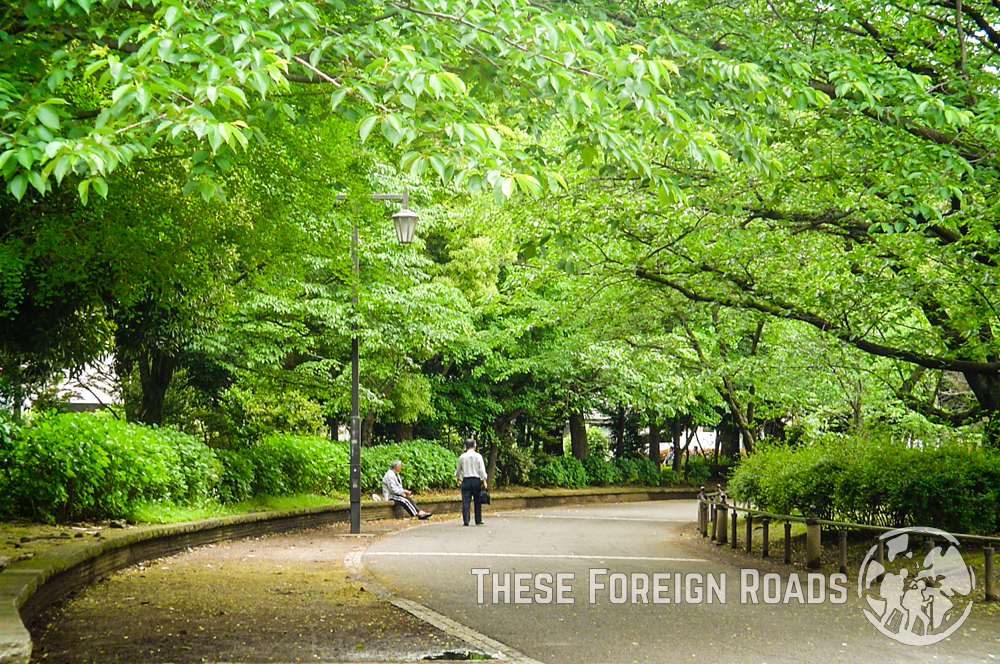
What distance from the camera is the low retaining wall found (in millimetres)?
6289

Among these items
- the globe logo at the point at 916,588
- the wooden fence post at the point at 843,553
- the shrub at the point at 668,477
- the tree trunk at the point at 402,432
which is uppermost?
the tree trunk at the point at 402,432

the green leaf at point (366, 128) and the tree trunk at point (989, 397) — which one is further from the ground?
the green leaf at point (366, 128)

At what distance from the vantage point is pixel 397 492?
22.3 m

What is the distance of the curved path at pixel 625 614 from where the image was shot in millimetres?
7324

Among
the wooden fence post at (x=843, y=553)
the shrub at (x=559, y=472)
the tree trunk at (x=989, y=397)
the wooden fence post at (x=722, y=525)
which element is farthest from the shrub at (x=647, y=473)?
the wooden fence post at (x=843, y=553)

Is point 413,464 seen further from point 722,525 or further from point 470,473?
point 722,525

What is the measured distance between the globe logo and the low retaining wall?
6.84 m

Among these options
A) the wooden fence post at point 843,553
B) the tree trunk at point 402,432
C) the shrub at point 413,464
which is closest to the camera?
the wooden fence post at point 843,553

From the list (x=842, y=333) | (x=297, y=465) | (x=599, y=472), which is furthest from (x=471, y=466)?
(x=599, y=472)

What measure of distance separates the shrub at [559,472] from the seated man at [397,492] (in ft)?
38.2

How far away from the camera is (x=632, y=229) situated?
1364 cm

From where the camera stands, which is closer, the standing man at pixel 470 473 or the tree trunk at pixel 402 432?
the standing man at pixel 470 473

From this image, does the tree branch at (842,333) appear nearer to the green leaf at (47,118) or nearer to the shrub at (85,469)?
the shrub at (85,469)

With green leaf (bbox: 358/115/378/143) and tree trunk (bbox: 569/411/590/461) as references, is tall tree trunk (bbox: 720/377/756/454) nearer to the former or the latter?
tree trunk (bbox: 569/411/590/461)
